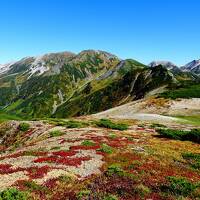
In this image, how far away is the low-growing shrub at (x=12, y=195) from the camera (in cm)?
2114

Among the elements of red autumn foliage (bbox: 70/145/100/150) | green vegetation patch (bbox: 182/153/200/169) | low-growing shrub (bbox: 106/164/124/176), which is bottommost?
green vegetation patch (bbox: 182/153/200/169)

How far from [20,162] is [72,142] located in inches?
557

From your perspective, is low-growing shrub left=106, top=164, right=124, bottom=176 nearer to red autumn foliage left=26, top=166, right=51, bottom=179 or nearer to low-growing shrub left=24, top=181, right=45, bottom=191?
red autumn foliage left=26, top=166, right=51, bottom=179

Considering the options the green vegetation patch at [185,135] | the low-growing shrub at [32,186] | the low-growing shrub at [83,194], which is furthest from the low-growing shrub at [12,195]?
the green vegetation patch at [185,135]

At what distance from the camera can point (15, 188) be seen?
22781 millimetres

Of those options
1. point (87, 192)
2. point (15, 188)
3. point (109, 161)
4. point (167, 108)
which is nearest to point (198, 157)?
point (109, 161)

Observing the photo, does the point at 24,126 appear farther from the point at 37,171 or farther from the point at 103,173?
the point at 103,173

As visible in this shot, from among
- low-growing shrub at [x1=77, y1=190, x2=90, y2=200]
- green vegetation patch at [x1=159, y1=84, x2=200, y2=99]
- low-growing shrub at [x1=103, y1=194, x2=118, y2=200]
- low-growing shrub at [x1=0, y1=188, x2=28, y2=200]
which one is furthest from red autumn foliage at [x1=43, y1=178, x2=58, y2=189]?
green vegetation patch at [x1=159, y1=84, x2=200, y2=99]

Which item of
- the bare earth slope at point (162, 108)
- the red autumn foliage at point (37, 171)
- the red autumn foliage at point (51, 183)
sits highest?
the red autumn foliage at point (37, 171)

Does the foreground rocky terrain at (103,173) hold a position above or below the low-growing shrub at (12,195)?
below

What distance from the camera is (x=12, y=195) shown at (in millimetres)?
21719

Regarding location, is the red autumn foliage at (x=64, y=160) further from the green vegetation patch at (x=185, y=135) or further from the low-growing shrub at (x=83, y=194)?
the green vegetation patch at (x=185, y=135)

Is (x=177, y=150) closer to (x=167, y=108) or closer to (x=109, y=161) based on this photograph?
(x=109, y=161)

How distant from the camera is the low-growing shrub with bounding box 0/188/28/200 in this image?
2114 cm
